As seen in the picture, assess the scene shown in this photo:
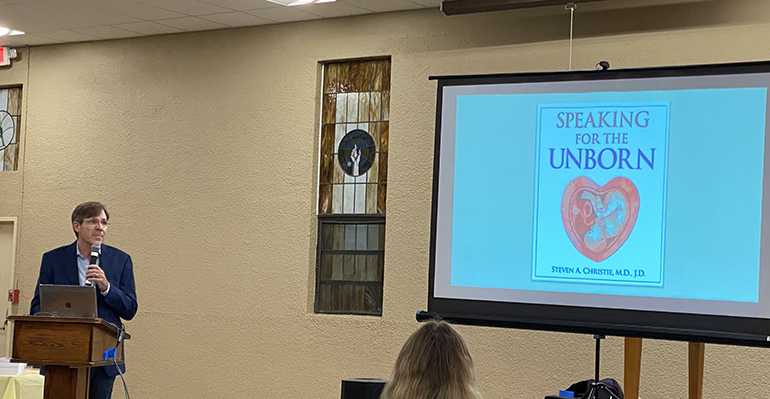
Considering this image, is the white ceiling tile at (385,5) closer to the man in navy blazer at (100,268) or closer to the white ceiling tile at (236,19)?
the white ceiling tile at (236,19)

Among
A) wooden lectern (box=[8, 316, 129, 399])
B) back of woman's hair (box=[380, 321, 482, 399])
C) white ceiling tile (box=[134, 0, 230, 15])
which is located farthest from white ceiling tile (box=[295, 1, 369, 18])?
back of woman's hair (box=[380, 321, 482, 399])

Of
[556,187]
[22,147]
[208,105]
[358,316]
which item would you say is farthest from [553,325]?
[22,147]

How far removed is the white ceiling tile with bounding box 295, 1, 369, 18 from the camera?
261 inches

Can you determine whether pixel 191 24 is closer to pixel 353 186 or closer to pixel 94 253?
pixel 353 186

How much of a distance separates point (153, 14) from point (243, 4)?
893 millimetres

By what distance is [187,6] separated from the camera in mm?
6758

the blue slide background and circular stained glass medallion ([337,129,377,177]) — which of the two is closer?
the blue slide background

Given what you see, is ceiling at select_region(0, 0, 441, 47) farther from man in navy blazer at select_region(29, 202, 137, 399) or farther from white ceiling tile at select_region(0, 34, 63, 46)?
man in navy blazer at select_region(29, 202, 137, 399)

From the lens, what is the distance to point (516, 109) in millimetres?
4215

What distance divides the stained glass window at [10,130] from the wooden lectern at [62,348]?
15.9 ft

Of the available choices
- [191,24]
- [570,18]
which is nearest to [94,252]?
[191,24]

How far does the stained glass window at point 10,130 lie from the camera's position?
8570mm

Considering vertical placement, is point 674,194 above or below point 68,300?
above

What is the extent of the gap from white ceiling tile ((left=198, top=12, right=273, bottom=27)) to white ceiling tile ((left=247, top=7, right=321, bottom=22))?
0.33 feet
